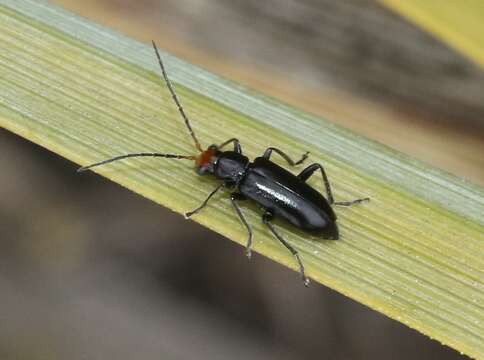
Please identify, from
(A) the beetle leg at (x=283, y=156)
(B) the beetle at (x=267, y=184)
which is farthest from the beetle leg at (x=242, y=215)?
(A) the beetle leg at (x=283, y=156)

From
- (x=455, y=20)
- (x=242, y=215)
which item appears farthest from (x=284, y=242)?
(x=455, y=20)

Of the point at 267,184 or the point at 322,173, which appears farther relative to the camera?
the point at 267,184

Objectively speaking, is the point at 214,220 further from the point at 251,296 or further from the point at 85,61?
the point at 251,296

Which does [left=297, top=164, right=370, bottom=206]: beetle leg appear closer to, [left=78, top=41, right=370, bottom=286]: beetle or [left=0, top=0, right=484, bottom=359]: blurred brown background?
[left=78, top=41, right=370, bottom=286]: beetle

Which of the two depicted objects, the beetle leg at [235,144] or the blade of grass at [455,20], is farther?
the beetle leg at [235,144]

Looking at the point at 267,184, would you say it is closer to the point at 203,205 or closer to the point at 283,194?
the point at 283,194

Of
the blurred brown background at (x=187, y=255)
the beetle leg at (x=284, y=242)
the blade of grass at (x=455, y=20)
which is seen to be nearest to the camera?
the blade of grass at (x=455, y=20)

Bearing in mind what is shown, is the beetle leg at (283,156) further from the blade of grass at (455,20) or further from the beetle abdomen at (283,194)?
the blade of grass at (455,20)
